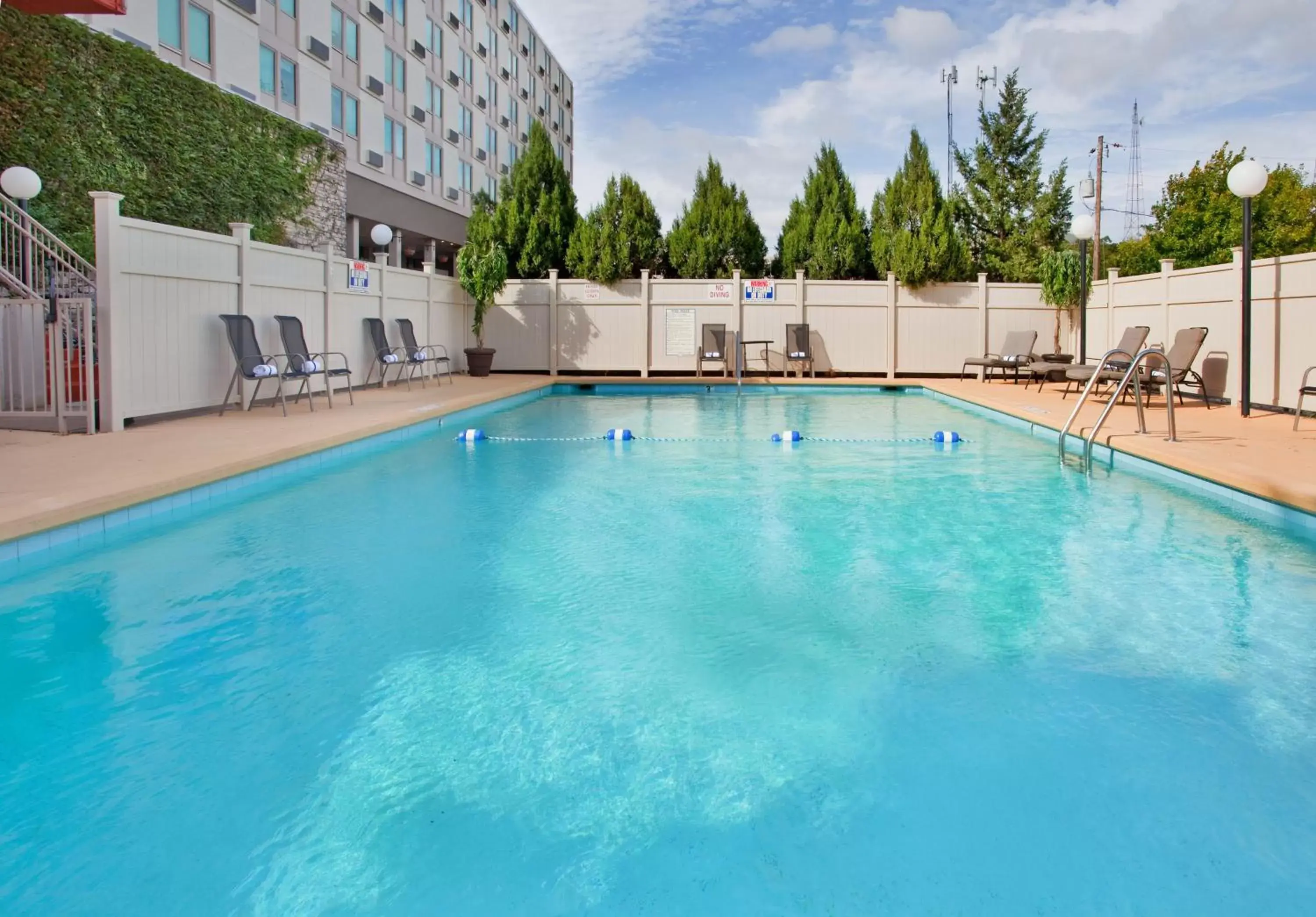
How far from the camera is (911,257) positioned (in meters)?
16.6

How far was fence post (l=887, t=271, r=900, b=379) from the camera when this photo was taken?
1678cm

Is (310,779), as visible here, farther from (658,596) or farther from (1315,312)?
(1315,312)

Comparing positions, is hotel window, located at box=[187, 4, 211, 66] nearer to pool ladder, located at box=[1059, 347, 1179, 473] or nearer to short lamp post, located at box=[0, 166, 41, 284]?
short lamp post, located at box=[0, 166, 41, 284]

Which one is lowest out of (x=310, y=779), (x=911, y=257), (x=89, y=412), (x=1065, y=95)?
(x=310, y=779)

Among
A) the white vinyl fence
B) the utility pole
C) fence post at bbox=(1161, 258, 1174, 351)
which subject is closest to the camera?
the white vinyl fence

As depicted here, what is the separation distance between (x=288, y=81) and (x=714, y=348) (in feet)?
33.3

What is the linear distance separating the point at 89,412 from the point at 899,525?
6128 millimetres

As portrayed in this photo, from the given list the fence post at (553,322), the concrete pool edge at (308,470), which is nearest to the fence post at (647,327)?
the fence post at (553,322)

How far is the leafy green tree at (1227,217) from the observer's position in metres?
30.5

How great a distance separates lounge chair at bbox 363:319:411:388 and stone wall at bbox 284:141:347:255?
4.53 metres

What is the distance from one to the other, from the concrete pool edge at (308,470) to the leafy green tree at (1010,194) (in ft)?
55.2

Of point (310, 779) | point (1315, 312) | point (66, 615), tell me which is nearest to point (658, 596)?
point (310, 779)

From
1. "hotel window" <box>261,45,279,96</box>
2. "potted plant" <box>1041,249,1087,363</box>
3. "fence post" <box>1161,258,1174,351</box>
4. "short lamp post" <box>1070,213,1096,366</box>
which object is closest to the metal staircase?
"short lamp post" <box>1070,213,1096,366</box>

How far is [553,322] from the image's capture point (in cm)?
1716
